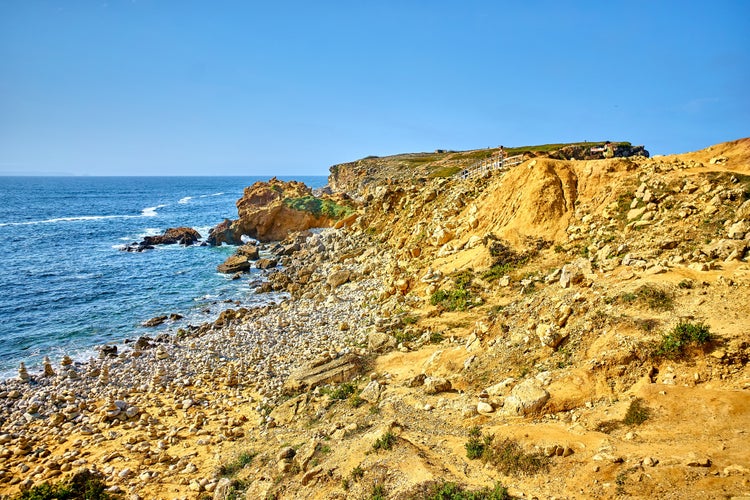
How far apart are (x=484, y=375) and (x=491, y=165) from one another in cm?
2582

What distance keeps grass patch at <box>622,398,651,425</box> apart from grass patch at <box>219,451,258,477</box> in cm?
1110

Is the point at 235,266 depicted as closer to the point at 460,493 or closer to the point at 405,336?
the point at 405,336

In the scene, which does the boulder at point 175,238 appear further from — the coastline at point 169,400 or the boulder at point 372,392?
the boulder at point 372,392

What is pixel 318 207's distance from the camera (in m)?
59.1

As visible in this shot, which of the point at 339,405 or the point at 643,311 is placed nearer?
the point at 643,311

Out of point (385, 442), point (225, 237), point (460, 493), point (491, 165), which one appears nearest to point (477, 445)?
point (460, 493)

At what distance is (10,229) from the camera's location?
72688 millimetres

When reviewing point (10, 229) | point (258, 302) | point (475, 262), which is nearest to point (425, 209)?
point (475, 262)

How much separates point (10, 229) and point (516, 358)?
300 ft

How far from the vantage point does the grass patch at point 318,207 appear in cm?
5788

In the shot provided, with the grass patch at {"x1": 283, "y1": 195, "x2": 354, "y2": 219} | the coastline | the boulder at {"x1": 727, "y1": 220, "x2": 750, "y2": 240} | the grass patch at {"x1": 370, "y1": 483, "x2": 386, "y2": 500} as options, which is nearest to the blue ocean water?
the coastline

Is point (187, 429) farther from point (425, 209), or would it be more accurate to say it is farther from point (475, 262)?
point (425, 209)

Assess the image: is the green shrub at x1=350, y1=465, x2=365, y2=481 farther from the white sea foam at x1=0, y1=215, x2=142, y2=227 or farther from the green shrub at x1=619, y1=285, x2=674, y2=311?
the white sea foam at x1=0, y1=215, x2=142, y2=227

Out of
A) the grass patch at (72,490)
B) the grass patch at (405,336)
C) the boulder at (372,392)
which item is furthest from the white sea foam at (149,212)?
the boulder at (372,392)
